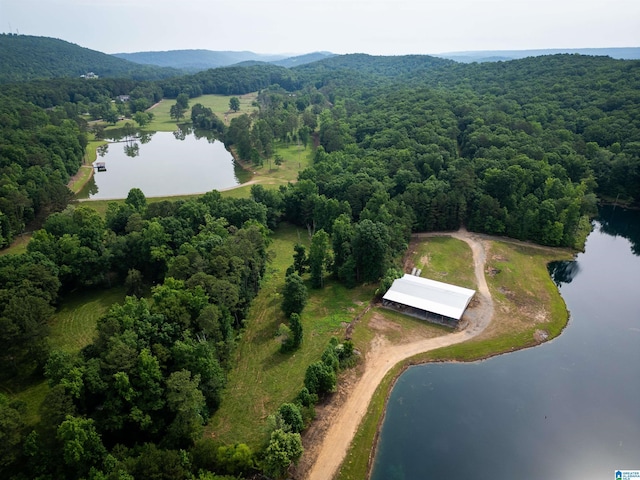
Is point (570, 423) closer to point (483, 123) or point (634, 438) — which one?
point (634, 438)

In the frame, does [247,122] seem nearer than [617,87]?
No

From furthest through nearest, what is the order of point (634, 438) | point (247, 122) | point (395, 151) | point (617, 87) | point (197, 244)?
point (247, 122) → point (617, 87) → point (395, 151) → point (197, 244) → point (634, 438)

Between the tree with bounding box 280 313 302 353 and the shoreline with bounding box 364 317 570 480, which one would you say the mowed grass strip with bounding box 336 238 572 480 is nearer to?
the shoreline with bounding box 364 317 570 480

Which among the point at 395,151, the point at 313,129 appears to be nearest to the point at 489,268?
the point at 395,151

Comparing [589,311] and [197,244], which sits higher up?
[197,244]

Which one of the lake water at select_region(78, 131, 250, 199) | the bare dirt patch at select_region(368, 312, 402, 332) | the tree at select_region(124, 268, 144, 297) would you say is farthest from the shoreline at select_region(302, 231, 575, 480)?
the lake water at select_region(78, 131, 250, 199)

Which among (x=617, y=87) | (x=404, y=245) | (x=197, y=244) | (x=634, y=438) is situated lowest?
(x=634, y=438)

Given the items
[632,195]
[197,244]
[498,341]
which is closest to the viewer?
[498,341]
